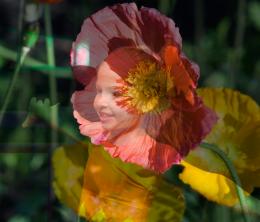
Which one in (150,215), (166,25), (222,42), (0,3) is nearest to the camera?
(166,25)

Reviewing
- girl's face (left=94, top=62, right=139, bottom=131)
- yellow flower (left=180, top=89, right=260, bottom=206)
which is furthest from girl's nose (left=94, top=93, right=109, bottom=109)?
yellow flower (left=180, top=89, right=260, bottom=206)

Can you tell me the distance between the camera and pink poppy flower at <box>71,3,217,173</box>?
1.00 m

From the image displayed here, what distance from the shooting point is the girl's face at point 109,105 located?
102cm

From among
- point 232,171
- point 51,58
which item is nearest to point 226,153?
point 232,171

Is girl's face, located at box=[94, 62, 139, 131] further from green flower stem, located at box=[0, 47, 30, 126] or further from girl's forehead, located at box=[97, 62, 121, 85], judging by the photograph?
green flower stem, located at box=[0, 47, 30, 126]

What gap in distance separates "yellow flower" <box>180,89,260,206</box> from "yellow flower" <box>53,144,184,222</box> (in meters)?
0.04

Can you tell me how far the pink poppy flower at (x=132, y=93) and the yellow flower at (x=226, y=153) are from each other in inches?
2.4

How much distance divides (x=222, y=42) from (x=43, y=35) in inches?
9.2

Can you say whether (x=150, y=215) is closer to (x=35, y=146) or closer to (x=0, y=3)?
(x=35, y=146)

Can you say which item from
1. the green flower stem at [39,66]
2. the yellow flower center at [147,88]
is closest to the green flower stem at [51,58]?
the green flower stem at [39,66]

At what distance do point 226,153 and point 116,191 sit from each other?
13 centimetres

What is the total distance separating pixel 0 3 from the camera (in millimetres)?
1452

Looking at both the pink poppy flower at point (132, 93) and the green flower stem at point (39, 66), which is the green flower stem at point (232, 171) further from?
the green flower stem at point (39, 66)

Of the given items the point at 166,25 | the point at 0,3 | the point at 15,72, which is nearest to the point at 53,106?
the point at 15,72
